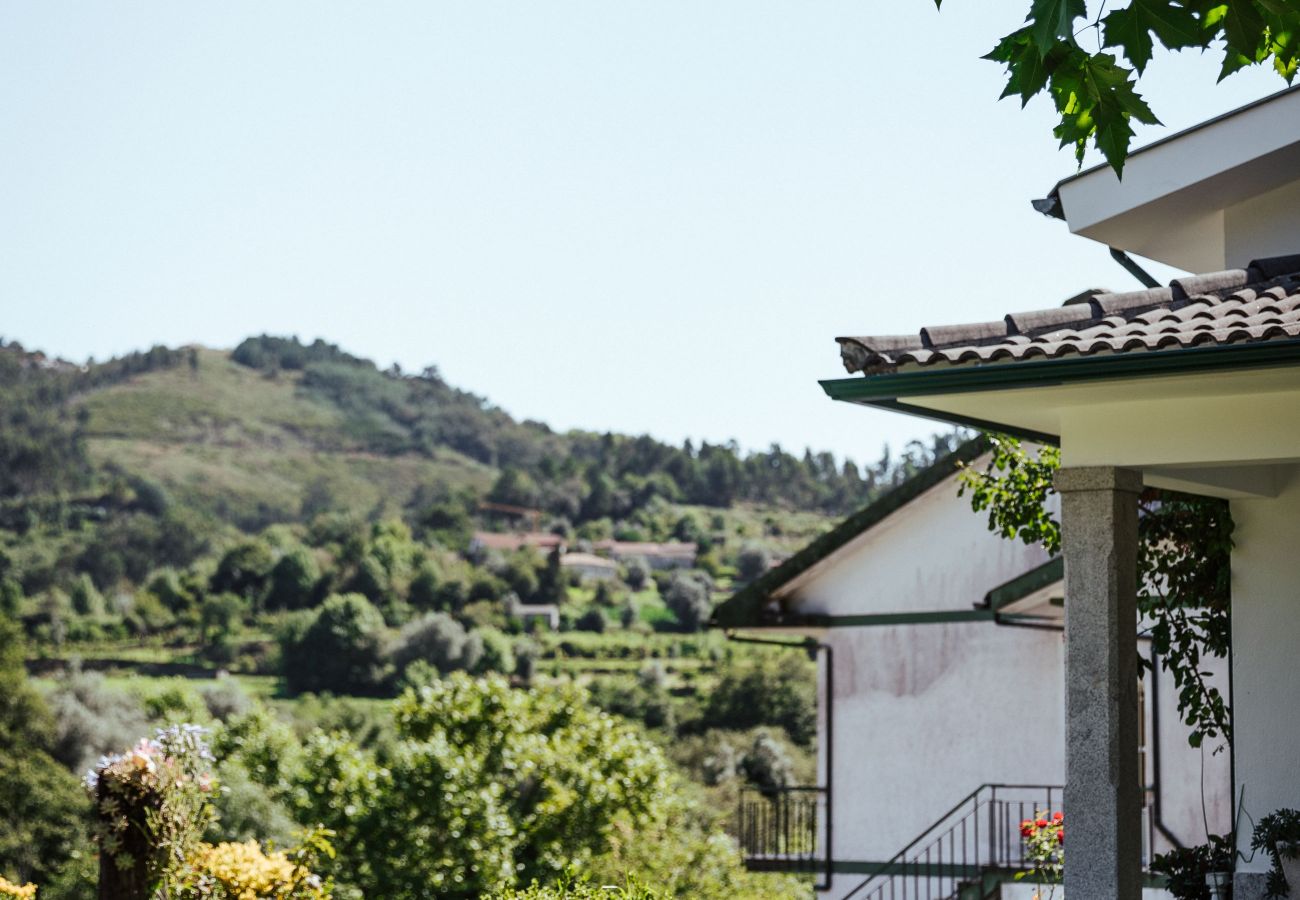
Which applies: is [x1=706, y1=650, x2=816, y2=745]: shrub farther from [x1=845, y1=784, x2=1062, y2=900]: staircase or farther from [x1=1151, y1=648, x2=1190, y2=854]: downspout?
[x1=1151, y1=648, x2=1190, y2=854]: downspout

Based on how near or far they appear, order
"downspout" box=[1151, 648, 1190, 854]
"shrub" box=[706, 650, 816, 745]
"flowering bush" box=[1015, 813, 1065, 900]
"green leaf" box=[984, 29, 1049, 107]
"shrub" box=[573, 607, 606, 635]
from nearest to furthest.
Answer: "green leaf" box=[984, 29, 1049, 107] → "flowering bush" box=[1015, 813, 1065, 900] → "downspout" box=[1151, 648, 1190, 854] → "shrub" box=[706, 650, 816, 745] → "shrub" box=[573, 607, 606, 635]

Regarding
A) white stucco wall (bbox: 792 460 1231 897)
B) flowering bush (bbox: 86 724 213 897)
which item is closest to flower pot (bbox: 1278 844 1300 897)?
flowering bush (bbox: 86 724 213 897)

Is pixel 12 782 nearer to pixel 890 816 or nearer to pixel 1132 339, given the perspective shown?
pixel 890 816

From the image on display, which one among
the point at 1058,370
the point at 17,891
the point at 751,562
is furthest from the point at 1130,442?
the point at 751,562

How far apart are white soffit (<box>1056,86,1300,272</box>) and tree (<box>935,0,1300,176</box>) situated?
3117 millimetres

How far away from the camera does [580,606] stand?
97000 mm

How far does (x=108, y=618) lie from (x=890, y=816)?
9143 centimetres

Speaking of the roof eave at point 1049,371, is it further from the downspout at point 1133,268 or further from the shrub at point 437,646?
the shrub at point 437,646

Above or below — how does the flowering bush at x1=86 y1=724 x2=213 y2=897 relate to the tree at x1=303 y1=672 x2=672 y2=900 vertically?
above

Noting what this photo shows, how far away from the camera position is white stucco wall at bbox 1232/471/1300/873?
7.45 meters

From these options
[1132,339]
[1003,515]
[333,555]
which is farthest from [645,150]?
[333,555]

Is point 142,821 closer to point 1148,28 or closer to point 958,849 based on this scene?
point 1148,28

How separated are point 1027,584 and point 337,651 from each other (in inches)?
2979

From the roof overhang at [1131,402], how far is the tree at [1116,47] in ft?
5.16
